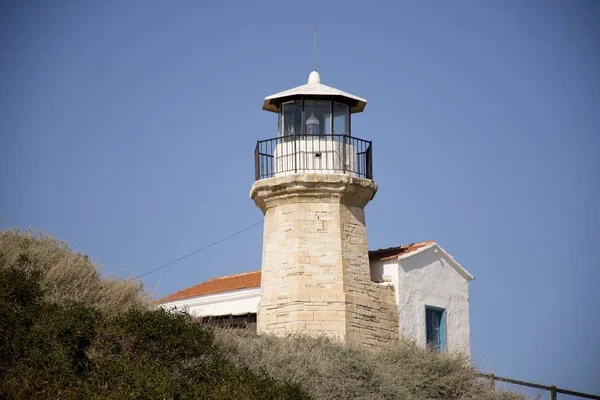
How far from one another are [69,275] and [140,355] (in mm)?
3446

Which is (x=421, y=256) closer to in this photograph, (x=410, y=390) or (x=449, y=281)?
(x=449, y=281)

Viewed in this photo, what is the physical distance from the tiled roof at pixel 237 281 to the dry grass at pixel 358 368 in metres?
2.44

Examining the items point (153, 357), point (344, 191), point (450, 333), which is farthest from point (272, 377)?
point (450, 333)

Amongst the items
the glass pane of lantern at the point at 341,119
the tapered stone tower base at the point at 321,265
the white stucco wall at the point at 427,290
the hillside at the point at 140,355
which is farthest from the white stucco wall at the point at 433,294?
the glass pane of lantern at the point at 341,119

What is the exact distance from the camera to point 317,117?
80.8 feet

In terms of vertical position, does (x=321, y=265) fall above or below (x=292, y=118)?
below

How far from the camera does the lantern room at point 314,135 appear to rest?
24266 millimetres

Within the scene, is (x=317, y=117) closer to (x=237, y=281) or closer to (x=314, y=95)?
(x=314, y=95)

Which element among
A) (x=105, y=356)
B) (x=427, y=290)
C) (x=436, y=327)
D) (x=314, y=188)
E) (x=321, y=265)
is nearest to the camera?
(x=105, y=356)

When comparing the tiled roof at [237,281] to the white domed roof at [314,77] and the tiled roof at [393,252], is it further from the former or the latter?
the white domed roof at [314,77]

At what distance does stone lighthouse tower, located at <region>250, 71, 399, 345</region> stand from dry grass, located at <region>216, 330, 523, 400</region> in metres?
0.93

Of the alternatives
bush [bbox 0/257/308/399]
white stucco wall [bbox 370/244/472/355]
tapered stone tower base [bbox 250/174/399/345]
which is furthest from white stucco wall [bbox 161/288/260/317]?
bush [bbox 0/257/308/399]

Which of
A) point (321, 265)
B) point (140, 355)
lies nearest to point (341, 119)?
point (321, 265)

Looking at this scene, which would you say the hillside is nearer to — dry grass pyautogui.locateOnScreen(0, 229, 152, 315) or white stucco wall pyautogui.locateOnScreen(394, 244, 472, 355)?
dry grass pyautogui.locateOnScreen(0, 229, 152, 315)
